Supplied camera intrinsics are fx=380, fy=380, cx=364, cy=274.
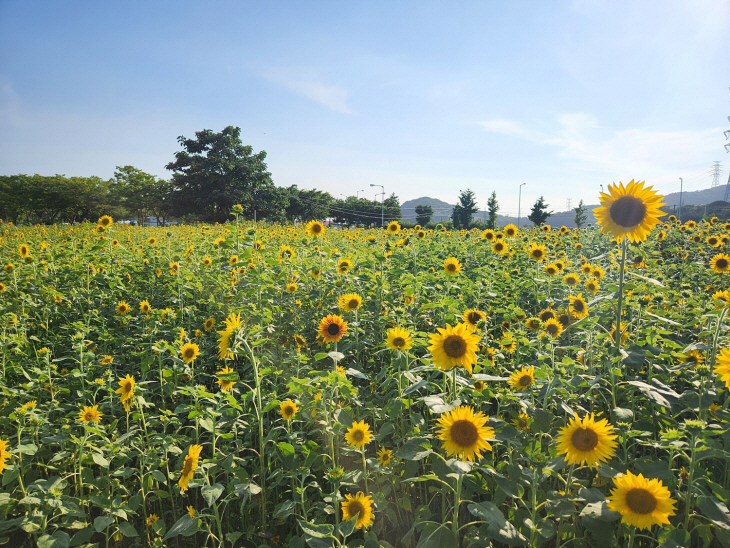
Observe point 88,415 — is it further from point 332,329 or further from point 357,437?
point 357,437

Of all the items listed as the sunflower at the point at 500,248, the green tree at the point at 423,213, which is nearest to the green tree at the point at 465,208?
the green tree at the point at 423,213

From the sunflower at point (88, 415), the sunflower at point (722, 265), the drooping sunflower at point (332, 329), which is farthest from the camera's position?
the sunflower at point (722, 265)

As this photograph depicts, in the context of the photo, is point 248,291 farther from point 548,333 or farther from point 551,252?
point 551,252

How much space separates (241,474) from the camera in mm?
1903

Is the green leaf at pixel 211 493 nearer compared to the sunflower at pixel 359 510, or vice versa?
the green leaf at pixel 211 493

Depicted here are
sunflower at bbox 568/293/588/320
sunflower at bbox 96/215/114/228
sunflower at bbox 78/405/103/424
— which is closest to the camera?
sunflower at bbox 78/405/103/424

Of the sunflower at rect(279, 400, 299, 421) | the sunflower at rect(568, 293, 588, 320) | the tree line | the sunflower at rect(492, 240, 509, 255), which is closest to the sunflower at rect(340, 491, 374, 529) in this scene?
the sunflower at rect(279, 400, 299, 421)

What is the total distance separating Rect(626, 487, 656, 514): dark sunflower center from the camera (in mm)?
1353

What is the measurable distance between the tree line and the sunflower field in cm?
1841

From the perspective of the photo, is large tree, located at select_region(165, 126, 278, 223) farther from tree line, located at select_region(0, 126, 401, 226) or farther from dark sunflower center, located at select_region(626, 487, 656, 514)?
dark sunflower center, located at select_region(626, 487, 656, 514)

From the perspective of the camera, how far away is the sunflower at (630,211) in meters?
2.15

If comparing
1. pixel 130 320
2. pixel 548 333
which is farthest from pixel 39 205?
pixel 548 333

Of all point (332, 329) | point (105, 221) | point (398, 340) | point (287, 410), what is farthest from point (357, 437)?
point (105, 221)

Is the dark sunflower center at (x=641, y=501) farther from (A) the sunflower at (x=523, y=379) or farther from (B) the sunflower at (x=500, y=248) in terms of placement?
(B) the sunflower at (x=500, y=248)
